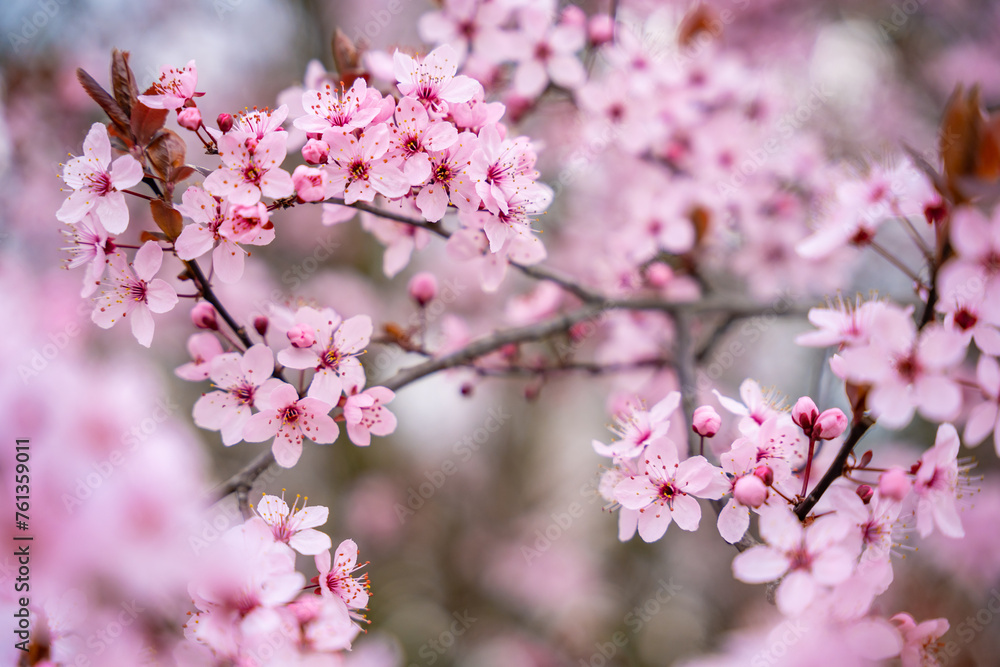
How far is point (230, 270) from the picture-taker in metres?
1.08

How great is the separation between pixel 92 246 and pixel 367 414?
593 millimetres

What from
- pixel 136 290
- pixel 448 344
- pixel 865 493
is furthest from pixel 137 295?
pixel 865 493

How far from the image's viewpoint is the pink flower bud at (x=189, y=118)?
1.05 meters

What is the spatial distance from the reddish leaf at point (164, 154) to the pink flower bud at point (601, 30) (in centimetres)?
135

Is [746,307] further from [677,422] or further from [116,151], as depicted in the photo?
[116,151]

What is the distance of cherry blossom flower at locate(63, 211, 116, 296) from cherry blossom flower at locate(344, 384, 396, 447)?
50 centimetres

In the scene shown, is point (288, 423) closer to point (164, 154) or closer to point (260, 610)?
point (260, 610)

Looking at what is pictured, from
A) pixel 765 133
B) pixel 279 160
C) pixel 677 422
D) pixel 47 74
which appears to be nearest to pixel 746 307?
pixel 677 422

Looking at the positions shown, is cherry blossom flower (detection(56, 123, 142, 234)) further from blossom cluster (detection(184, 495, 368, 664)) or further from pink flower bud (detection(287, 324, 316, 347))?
blossom cluster (detection(184, 495, 368, 664))

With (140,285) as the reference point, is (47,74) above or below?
above

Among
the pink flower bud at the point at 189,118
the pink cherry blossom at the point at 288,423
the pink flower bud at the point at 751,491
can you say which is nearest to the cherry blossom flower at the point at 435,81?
the pink flower bud at the point at 189,118

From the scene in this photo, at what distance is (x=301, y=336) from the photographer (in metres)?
1.06

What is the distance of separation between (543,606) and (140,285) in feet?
12.5

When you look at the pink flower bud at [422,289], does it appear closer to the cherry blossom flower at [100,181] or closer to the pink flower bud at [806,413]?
the cherry blossom flower at [100,181]
